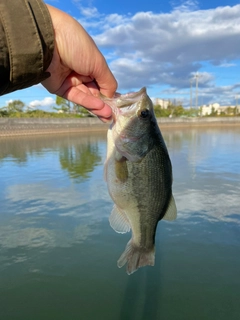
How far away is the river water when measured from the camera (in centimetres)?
461

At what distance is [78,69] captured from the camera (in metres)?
2.66

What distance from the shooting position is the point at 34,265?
5742mm

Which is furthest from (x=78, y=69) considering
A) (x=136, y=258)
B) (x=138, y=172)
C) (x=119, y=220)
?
(x=136, y=258)

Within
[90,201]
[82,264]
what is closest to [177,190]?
[90,201]

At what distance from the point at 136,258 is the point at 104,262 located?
10.7 feet

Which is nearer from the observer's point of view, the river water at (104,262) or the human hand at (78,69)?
the human hand at (78,69)

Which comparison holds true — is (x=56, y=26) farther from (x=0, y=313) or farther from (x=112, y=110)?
(x=0, y=313)

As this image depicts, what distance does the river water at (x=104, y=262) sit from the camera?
15.1ft

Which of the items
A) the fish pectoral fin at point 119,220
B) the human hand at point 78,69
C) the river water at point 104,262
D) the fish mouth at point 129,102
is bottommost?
the river water at point 104,262

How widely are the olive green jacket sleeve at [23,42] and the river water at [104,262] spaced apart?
383cm

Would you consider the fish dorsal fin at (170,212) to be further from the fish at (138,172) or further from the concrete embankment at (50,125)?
the concrete embankment at (50,125)

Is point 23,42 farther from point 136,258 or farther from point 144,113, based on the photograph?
point 136,258

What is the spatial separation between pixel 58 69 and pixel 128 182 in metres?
1.25

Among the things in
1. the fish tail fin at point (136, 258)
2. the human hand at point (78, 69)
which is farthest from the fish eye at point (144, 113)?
the fish tail fin at point (136, 258)
